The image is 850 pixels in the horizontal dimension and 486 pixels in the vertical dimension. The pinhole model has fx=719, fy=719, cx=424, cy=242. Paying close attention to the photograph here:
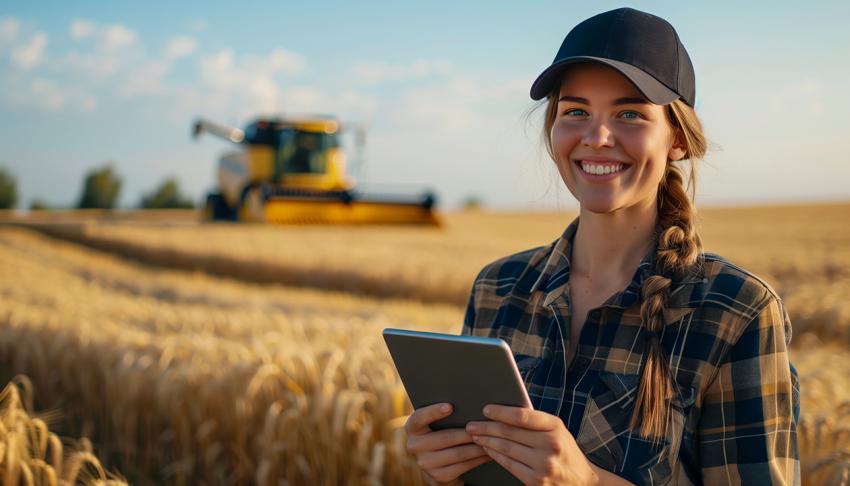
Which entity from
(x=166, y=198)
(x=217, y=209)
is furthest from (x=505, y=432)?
(x=166, y=198)

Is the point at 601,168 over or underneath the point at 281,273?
over

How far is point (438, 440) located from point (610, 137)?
828mm

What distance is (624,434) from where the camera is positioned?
170 cm

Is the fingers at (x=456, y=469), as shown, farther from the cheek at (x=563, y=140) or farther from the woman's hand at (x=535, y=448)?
the cheek at (x=563, y=140)

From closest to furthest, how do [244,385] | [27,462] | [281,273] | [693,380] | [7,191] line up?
[693,380] < [27,462] < [244,385] < [281,273] < [7,191]

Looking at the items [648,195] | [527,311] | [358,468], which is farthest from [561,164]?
[358,468]

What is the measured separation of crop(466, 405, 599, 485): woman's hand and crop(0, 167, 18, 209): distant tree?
85.5 m

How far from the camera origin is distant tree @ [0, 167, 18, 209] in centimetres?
7500

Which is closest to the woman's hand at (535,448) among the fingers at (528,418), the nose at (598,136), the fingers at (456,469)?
the fingers at (528,418)

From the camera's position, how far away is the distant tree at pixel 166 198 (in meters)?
77.8

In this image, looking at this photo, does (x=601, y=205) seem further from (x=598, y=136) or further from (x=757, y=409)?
(x=757, y=409)

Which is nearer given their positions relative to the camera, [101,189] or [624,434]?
[624,434]

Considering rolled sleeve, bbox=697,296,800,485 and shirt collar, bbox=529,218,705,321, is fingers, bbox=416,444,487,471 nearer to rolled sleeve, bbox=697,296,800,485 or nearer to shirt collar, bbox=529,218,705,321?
shirt collar, bbox=529,218,705,321

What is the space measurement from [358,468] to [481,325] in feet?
5.77
